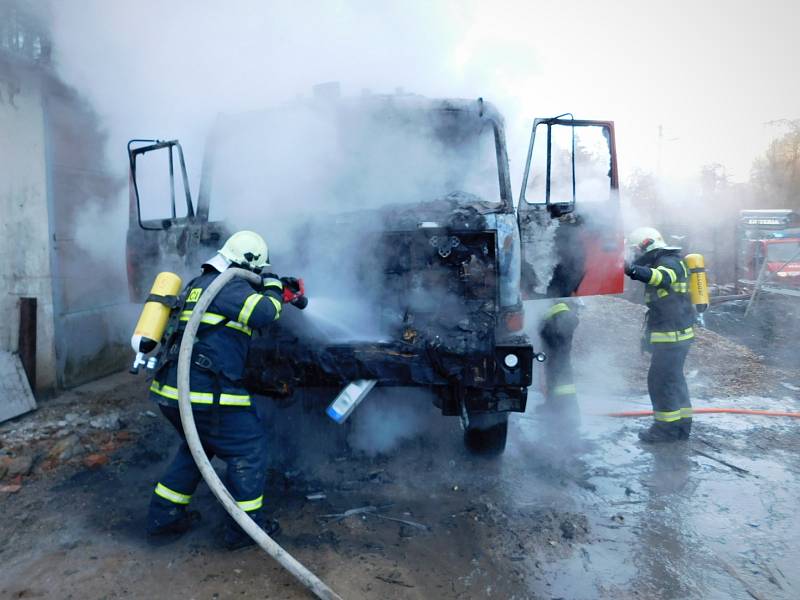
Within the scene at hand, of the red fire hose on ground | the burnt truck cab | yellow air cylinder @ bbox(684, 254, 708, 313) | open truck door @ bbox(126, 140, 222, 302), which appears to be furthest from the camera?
the burnt truck cab

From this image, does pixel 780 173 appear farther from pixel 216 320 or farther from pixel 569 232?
pixel 216 320

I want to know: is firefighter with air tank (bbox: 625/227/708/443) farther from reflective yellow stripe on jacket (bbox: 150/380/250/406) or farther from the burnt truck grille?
reflective yellow stripe on jacket (bbox: 150/380/250/406)

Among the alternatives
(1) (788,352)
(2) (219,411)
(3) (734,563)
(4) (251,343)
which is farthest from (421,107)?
(1) (788,352)

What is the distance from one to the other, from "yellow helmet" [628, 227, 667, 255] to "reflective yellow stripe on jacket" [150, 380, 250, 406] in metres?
3.70

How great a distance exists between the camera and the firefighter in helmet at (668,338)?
4590 millimetres

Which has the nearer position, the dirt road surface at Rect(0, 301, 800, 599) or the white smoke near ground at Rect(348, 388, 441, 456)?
the dirt road surface at Rect(0, 301, 800, 599)

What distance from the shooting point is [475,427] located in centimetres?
379

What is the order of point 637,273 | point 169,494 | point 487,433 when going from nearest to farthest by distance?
point 169,494 → point 487,433 → point 637,273

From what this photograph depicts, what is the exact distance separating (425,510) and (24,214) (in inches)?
177

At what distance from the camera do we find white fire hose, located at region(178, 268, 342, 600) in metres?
2.55

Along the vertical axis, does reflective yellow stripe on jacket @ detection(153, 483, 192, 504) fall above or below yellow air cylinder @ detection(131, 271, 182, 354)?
below

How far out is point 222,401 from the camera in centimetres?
298

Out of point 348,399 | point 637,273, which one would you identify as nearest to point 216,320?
point 348,399

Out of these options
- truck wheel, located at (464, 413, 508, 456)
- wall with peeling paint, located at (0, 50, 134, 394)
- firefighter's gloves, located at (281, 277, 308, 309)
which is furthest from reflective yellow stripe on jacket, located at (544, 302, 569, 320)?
wall with peeling paint, located at (0, 50, 134, 394)
